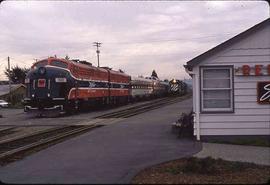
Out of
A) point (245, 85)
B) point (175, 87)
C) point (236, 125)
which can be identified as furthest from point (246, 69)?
point (175, 87)

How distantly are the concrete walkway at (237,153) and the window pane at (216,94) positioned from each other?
1.73 meters

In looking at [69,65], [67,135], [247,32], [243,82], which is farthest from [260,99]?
[69,65]

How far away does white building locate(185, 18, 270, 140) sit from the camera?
590 inches

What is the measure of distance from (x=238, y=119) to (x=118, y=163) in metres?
5.34

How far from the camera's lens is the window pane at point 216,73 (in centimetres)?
1530

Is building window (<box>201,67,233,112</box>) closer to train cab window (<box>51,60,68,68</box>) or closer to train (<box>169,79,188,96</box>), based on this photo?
train cab window (<box>51,60,68,68</box>)

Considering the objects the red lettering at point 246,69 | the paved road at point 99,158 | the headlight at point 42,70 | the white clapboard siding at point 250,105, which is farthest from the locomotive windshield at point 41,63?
the red lettering at point 246,69

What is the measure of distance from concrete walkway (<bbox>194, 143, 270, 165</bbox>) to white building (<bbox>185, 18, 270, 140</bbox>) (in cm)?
109

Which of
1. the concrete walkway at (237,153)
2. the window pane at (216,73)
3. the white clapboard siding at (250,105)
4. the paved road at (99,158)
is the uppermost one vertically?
the window pane at (216,73)

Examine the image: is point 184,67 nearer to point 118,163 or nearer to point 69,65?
point 118,163

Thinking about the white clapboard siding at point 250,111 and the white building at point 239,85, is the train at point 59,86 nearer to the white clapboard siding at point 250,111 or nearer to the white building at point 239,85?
the white building at point 239,85

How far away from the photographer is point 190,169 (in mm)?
9562

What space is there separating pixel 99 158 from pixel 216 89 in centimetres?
498

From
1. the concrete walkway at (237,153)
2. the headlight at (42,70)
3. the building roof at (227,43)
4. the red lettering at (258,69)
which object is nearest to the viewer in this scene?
the concrete walkway at (237,153)
